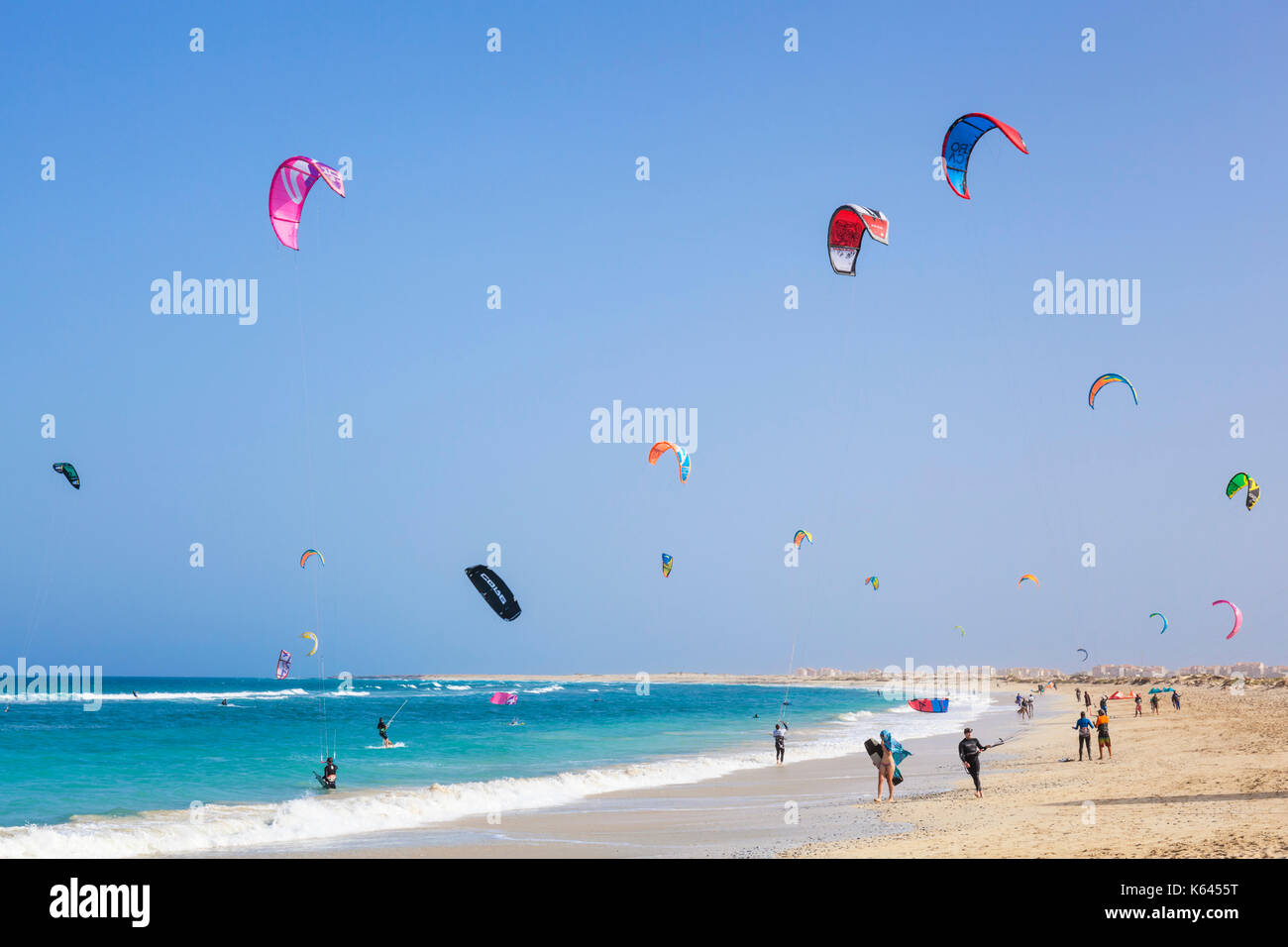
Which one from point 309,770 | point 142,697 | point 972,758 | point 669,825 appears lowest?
point 142,697

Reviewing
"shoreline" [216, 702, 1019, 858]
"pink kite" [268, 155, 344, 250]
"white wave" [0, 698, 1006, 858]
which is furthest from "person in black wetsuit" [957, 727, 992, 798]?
"pink kite" [268, 155, 344, 250]

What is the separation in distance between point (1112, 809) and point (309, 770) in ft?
61.0

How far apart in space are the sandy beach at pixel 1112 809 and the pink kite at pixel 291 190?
1121 centimetres

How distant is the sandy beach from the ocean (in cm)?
676

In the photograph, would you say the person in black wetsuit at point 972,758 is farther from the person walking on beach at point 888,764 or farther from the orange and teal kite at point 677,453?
the orange and teal kite at point 677,453

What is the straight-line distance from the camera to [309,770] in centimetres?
2344

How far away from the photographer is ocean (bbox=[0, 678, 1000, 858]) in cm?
1398

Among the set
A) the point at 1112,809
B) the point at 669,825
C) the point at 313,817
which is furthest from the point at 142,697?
the point at 1112,809

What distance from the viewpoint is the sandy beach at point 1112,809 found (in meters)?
8.85

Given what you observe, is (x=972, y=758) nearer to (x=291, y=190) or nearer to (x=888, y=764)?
(x=888, y=764)

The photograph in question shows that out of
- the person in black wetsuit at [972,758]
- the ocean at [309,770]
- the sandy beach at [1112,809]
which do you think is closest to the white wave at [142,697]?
the ocean at [309,770]

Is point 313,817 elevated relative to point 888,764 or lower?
lower
